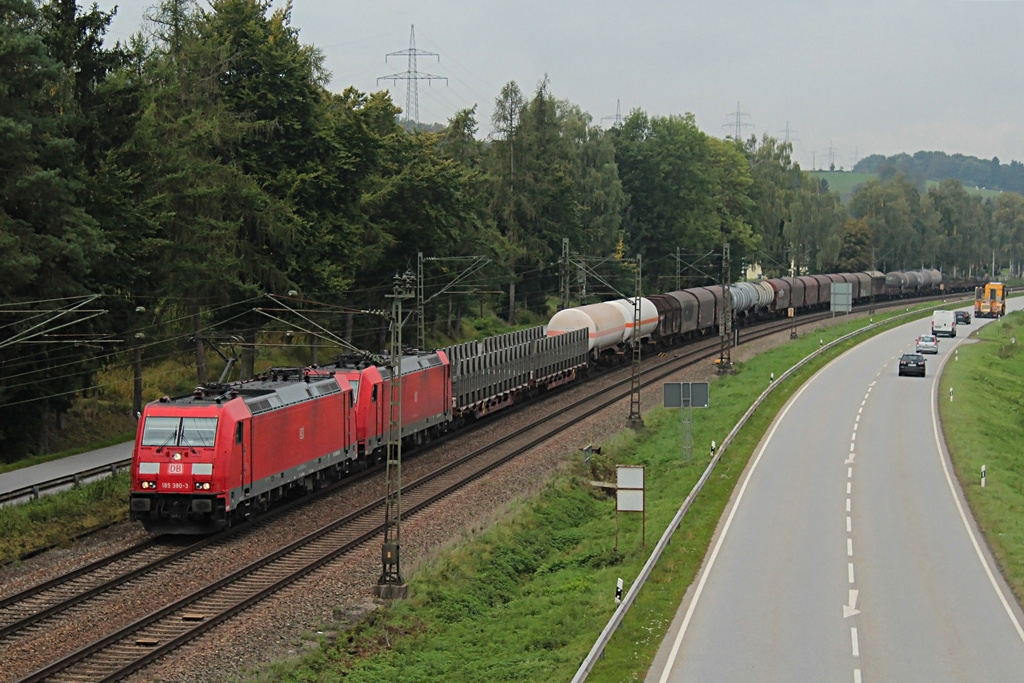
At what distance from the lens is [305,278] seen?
57.0 metres

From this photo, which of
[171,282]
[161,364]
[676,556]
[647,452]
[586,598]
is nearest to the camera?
[586,598]

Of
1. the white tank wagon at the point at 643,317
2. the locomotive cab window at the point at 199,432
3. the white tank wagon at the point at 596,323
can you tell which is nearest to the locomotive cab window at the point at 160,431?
the locomotive cab window at the point at 199,432

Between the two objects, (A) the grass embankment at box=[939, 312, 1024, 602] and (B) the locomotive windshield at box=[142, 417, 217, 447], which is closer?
(B) the locomotive windshield at box=[142, 417, 217, 447]

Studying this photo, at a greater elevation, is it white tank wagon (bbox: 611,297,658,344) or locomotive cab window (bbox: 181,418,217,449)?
white tank wagon (bbox: 611,297,658,344)

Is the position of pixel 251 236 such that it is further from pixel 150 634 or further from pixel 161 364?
pixel 150 634

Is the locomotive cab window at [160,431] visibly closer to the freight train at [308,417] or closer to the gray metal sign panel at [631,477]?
the freight train at [308,417]

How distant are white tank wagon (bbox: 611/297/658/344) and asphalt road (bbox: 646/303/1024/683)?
27.7 meters

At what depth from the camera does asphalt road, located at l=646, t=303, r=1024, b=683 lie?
65.8 feet

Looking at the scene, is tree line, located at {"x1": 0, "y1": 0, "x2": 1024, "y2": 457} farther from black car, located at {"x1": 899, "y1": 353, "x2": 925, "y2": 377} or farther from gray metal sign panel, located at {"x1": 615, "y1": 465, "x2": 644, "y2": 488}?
black car, located at {"x1": 899, "y1": 353, "x2": 925, "y2": 377}

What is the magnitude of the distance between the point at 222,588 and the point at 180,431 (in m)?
5.22

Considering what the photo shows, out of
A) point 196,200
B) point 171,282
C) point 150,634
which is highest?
point 196,200

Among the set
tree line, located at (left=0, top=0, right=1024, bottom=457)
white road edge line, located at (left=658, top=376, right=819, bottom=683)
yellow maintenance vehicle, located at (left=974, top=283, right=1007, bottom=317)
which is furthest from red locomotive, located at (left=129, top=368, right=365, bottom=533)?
yellow maintenance vehicle, located at (left=974, top=283, right=1007, bottom=317)

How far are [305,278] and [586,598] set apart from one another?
35741 millimetres

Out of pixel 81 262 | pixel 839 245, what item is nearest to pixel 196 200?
pixel 81 262
